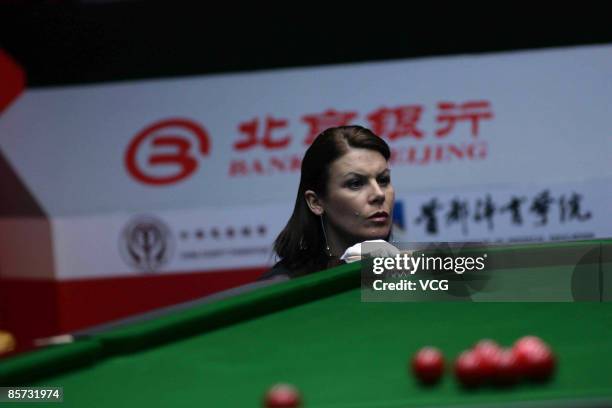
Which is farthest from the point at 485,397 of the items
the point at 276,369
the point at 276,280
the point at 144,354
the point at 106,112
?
the point at 106,112

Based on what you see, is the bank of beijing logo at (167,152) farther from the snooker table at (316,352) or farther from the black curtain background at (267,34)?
the snooker table at (316,352)

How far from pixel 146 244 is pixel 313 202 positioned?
7.47 ft

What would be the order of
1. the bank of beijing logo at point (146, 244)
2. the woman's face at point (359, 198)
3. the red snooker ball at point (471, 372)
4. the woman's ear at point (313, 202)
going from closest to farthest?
the red snooker ball at point (471, 372)
the woman's face at point (359, 198)
the woman's ear at point (313, 202)
the bank of beijing logo at point (146, 244)

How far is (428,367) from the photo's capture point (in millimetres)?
1780

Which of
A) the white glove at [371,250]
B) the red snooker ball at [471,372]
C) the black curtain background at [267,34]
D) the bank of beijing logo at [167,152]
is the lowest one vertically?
the red snooker ball at [471,372]

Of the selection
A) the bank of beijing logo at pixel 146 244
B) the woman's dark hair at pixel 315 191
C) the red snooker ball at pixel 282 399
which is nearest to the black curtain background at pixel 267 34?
the bank of beijing logo at pixel 146 244

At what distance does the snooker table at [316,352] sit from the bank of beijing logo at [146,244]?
3.04 metres

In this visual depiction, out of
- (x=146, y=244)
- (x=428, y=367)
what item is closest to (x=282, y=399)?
(x=428, y=367)

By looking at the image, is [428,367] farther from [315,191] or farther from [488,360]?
[315,191]

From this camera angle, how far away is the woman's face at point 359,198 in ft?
11.9

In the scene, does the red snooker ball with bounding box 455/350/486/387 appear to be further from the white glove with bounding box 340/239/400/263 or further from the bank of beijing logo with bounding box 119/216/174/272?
the bank of beijing logo with bounding box 119/216/174/272

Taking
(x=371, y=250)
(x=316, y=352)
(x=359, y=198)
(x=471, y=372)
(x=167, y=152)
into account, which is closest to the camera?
(x=471, y=372)

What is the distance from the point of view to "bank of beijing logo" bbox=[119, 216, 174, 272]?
19.1 feet

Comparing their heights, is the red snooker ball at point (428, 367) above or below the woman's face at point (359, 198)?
below
